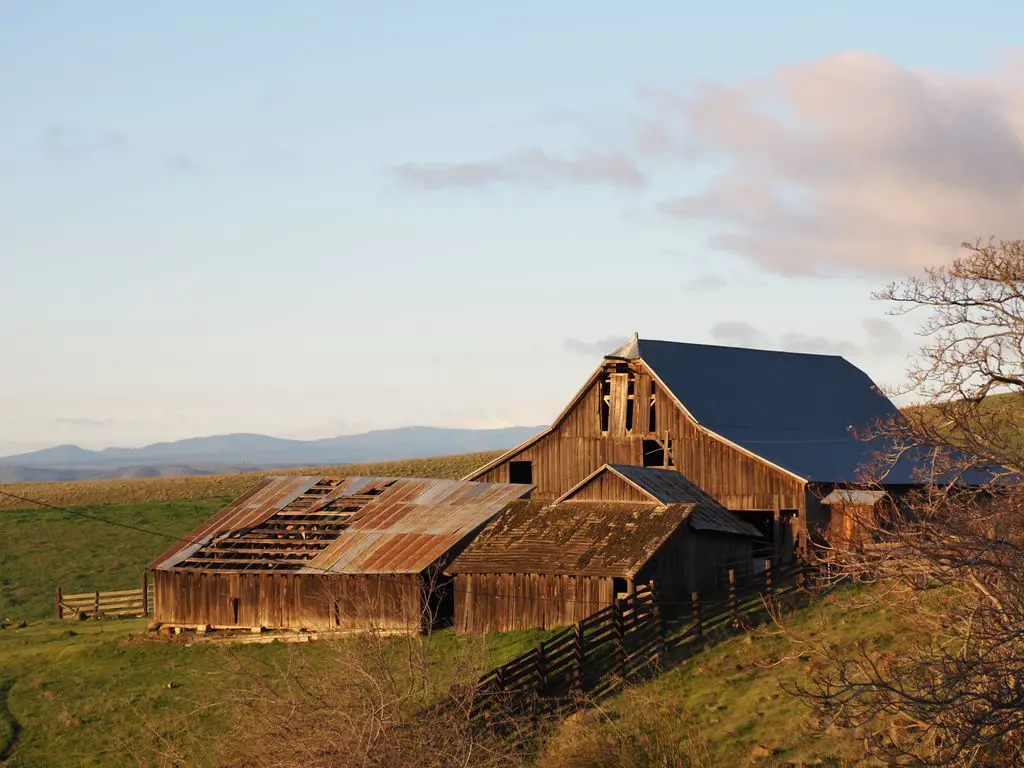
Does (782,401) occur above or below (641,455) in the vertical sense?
above

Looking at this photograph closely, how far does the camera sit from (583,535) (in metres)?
38.8

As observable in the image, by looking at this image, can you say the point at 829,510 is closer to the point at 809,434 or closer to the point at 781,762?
the point at 809,434

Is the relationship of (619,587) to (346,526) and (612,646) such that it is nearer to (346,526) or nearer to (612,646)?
(612,646)

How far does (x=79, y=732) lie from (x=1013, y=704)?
2541 cm

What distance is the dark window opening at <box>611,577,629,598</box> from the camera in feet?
120

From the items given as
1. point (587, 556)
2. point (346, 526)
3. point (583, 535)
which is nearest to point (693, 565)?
point (587, 556)

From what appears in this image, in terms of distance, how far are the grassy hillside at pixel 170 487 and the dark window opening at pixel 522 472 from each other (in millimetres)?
29349

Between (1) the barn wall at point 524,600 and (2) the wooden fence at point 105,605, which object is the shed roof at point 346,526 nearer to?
(1) the barn wall at point 524,600

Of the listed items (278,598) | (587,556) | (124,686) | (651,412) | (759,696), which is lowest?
(124,686)

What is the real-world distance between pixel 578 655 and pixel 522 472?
2033 centimetres

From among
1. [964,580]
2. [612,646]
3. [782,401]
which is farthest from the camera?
[782,401]

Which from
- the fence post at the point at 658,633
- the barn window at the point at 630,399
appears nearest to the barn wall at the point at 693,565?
the fence post at the point at 658,633

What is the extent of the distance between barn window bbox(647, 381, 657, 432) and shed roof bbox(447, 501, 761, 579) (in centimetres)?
748

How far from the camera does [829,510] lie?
4478cm
